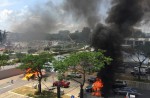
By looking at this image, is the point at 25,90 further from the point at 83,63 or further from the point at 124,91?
the point at 124,91

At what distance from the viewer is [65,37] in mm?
180750

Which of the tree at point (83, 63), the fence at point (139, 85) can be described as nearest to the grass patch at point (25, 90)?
the tree at point (83, 63)

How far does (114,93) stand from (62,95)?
31.1ft

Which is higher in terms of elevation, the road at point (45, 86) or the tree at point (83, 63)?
the tree at point (83, 63)

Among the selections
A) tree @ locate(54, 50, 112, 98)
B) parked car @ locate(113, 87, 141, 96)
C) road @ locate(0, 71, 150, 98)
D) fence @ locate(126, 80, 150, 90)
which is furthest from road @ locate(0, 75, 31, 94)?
fence @ locate(126, 80, 150, 90)

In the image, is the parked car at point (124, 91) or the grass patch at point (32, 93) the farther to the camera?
the parked car at point (124, 91)

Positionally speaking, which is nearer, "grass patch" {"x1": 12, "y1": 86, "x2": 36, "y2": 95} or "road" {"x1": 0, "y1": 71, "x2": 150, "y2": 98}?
"grass patch" {"x1": 12, "y1": 86, "x2": 36, "y2": 95}

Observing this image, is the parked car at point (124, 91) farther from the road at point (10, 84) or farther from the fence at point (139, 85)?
the road at point (10, 84)

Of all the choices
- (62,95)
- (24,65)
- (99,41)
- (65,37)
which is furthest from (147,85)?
(65,37)

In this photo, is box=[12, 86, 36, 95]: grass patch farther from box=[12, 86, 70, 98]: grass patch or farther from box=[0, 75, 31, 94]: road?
box=[0, 75, 31, 94]: road

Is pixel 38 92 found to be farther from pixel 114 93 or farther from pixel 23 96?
pixel 114 93

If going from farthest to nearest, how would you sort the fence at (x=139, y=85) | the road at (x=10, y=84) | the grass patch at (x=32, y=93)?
the fence at (x=139, y=85) → the road at (x=10, y=84) → the grass patch at (x=32, y=93)

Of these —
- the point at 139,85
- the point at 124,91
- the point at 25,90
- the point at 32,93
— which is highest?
the point at 139,85

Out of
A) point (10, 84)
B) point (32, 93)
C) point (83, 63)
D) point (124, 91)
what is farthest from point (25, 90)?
point (124, 91)
